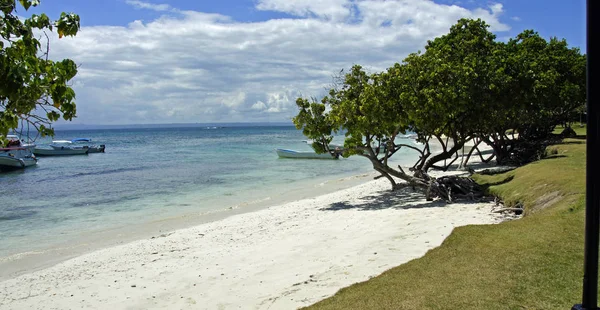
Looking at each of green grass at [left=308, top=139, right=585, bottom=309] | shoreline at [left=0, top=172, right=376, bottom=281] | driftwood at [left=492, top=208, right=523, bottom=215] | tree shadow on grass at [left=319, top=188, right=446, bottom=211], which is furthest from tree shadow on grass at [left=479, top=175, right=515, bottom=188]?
shoreline at [left=0, top=172, right=376, bottom=281]

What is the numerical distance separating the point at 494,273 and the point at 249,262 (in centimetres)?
582

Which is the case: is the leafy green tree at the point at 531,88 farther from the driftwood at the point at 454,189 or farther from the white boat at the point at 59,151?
the white boat at the point at 59,151

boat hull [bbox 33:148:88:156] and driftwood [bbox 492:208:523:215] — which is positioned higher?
boat hull [bbox 33:148:88:156]

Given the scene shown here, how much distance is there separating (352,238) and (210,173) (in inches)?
1047

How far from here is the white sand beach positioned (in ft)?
28.1

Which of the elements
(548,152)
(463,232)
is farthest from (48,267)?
(548,152)

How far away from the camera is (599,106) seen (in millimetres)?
3334

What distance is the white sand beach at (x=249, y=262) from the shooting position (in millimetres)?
8562

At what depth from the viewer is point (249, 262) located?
1077cm

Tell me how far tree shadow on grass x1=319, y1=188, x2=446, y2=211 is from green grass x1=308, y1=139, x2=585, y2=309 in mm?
6098

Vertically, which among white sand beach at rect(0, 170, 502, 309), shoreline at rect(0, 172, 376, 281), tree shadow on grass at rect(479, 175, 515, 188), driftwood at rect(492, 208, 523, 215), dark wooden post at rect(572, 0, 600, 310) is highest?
dark wooden post at rect(572, 0, 600, 310)

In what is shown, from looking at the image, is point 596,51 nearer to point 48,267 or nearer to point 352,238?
point 352,238

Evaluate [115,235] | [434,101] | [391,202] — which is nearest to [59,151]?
[115,235]

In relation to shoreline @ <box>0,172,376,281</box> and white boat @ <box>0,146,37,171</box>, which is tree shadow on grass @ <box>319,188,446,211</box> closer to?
shoreline @ <box>0,172,376,281</box>
